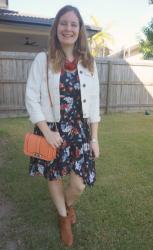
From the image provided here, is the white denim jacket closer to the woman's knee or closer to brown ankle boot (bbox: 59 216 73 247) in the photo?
the woman's knee

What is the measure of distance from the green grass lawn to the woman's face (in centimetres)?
159

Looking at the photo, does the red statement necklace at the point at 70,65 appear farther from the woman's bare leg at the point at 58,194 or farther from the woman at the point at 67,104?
the woman's bare leg at the point at 58,194

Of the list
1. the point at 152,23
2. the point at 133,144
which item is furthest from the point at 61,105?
the point at 152,23

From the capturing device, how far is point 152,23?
943 cm

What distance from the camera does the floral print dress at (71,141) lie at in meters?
2.39

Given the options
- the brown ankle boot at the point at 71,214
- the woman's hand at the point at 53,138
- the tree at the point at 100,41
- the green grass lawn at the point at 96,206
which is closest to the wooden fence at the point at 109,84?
the green grass lawn at the point at 96,206

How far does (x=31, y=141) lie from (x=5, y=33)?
27.3 ft

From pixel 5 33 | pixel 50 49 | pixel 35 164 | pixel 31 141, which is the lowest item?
pixel 35 164

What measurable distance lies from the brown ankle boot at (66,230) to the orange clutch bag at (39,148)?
610 mm

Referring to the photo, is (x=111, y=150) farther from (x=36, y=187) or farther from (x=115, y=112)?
(x=115, y=112)

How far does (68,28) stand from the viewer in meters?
2.37

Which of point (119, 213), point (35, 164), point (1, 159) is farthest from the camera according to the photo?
point (1, 159)

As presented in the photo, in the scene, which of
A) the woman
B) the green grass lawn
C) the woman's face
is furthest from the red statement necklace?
the green grass lawn

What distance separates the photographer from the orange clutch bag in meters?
2.36
